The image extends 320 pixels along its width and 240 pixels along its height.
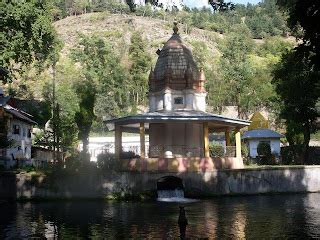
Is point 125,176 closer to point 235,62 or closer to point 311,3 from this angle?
point 311,3

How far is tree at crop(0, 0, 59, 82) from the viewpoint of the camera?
4528 cm

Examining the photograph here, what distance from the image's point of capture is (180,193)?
106 feet

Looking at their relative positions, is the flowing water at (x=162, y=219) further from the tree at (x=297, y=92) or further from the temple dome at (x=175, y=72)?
the tree at (x=297, y=92)

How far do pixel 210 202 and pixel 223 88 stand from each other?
203 ft

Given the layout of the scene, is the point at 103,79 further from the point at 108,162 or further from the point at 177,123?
the point at 108,162

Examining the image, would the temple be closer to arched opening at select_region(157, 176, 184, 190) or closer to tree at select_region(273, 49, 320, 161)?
arched opening at select_region(157, 176, 184, 190)

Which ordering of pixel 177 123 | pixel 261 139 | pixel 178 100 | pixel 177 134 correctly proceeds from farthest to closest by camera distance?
pixel 261 139
pixel 178 100
pixel 177 134
pixel 177 123

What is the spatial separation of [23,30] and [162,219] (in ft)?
111

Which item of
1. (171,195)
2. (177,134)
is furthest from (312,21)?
(177,134)

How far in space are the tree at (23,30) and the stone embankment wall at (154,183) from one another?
17915 mm

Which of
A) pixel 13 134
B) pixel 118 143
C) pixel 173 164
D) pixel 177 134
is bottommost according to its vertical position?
pixel 173 164

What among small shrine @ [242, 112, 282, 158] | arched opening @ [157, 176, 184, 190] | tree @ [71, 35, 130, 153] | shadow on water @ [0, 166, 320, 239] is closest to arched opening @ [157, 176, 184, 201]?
arched opening @ [157, 176, 184, 190]

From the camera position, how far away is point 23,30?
47.8 m

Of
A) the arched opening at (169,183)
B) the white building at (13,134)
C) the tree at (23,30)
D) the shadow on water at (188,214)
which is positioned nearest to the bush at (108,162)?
the shadow on water at (188,214)
